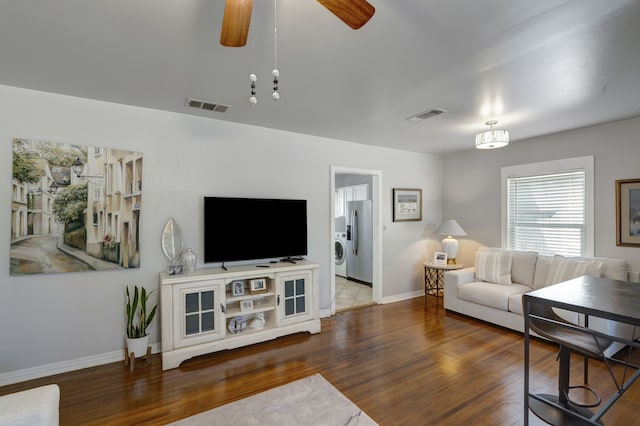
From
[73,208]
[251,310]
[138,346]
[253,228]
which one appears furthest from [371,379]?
[73,208]

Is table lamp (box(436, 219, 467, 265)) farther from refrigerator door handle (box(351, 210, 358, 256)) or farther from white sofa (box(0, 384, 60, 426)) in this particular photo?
white sofa (box(0, 384, 60, 426))

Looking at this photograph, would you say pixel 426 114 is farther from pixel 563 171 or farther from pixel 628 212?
pixel 628 212

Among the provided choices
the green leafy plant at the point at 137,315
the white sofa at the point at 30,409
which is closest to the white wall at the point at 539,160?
the green leafy plant at the point at 137,315

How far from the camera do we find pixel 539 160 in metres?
4.15

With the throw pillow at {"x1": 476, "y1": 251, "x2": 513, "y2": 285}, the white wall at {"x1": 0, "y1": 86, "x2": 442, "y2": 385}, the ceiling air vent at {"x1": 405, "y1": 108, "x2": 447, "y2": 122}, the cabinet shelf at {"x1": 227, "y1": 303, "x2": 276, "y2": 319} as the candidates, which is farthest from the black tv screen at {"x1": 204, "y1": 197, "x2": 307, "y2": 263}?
the throw pillow at {"x1": 476, "y1": 251, "x2": 513, "y2": 285}

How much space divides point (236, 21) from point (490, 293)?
4.04 metres

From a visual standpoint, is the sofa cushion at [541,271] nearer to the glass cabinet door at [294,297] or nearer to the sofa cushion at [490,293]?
the sofa cushion at [490,293]

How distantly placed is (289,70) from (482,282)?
3847 mm

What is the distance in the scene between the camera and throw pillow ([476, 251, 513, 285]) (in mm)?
4102

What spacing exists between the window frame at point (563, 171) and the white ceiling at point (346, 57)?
2.17ft

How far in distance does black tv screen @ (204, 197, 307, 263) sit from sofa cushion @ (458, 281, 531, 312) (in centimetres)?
230

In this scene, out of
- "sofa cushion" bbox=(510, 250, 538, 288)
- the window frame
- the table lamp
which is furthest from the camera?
the table lamp

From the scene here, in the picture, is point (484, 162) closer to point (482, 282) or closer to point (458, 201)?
point (458, 201)

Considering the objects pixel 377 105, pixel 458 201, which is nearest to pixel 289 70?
pixel 377 105
